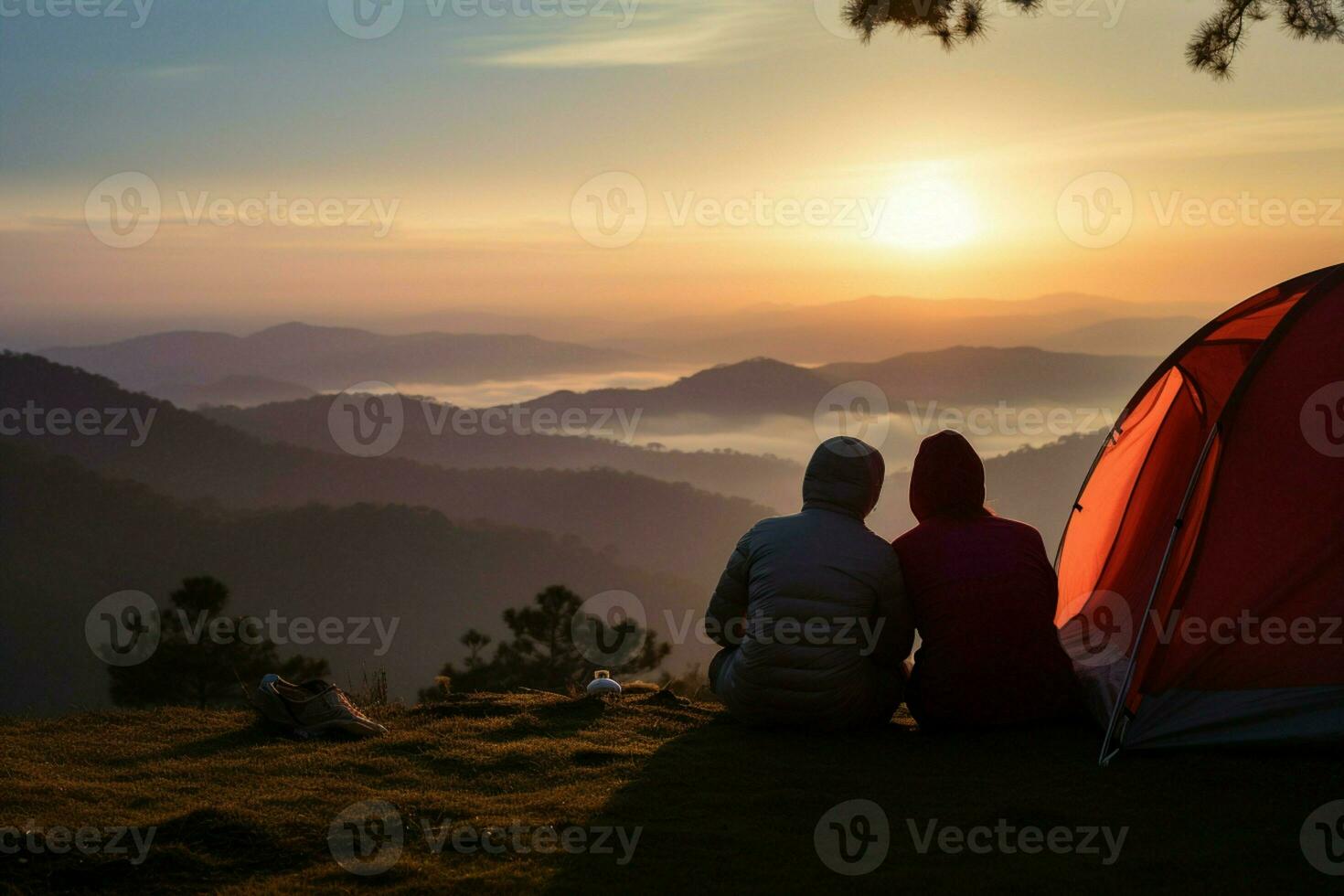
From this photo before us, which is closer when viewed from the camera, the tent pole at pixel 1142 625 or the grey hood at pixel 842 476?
the tent pole at pixel 1142 625

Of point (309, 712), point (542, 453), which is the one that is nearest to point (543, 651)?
point (309, 712)

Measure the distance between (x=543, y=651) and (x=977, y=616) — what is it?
11193mm

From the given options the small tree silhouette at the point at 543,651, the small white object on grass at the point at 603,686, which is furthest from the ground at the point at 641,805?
the small tree silhouette at the point at 543,651

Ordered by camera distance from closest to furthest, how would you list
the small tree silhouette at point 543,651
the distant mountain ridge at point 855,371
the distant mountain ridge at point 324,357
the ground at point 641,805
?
the ground at point 641,805 < the small tree silhouette at point 543,651 < the distant mountain ridge at point 855,371 < the distant mountain ridge at point 324,357

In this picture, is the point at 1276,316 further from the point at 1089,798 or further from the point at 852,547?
the point at 1089,798

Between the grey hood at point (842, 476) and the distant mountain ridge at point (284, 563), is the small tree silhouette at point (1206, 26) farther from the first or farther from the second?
the distant mountain ridge at point (284, 563)

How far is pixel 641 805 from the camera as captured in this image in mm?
5371

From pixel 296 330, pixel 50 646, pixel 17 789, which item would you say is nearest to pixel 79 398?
pixel 50 646

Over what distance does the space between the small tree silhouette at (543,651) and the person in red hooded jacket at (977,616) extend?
719cm

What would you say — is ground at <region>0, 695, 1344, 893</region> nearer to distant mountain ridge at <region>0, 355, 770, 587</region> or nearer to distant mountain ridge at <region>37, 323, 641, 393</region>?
distant mountain ridge at <region>0, 355, 770, 587</region>

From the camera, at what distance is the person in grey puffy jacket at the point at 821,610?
6.51 metres

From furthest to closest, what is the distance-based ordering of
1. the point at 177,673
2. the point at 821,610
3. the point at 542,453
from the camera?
the point at 542,453 → the point at 177,673 → the point at 821,610

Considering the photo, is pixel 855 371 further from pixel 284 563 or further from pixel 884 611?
pixel 884 611

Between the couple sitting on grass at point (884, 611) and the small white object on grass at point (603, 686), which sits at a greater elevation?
the couple sitting on grass at point (884, 611)
